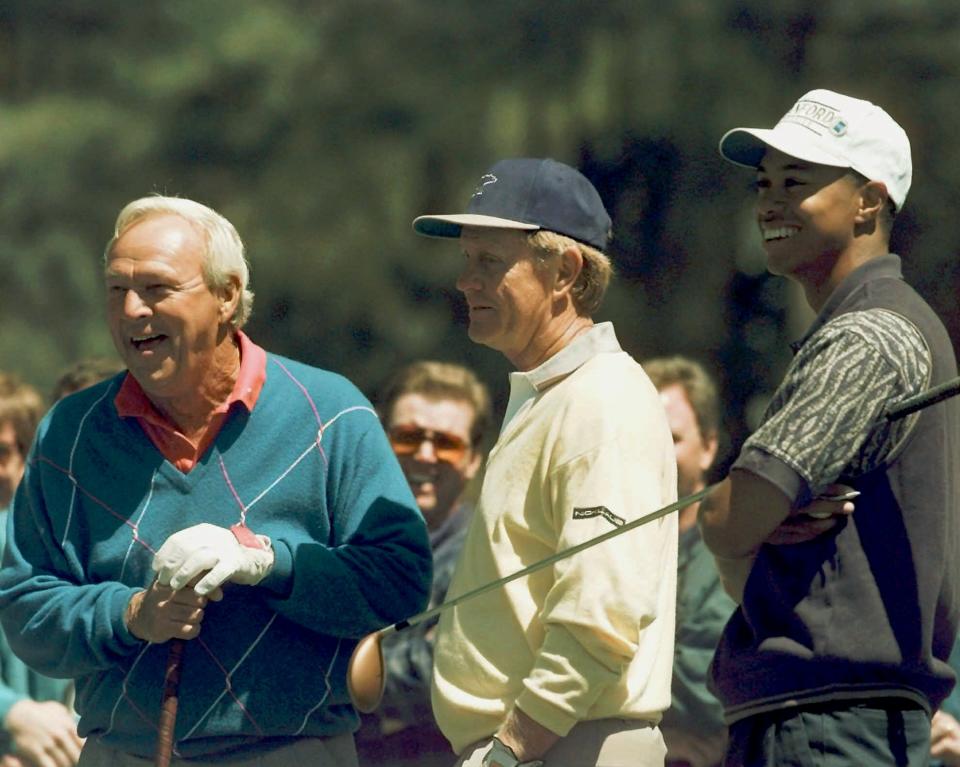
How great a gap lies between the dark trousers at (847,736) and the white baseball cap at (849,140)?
836mm

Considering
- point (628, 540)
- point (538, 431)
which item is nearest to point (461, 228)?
point (538, 431)

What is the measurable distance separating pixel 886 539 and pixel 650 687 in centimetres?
48

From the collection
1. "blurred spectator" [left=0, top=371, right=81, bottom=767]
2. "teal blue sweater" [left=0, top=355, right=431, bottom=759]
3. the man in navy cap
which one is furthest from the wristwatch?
"blurred spectator" [left=0, top=371, right=81, bottom=767]

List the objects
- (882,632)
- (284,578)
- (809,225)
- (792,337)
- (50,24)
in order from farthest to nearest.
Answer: (50,24), (792,337), (284,578), (809,225), (882,632)

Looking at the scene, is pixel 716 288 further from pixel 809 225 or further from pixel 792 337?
pixel 809 225

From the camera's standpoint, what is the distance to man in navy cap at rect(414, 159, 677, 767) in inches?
129

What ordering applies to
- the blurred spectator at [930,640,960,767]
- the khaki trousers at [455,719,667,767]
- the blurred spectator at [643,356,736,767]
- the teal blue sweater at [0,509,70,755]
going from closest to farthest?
the khaki trousers at [455,719,667,767] → the blurred spectator at [930,640,960,767] → the blurred spectator at [643,356,736,767] → the teal blue sweater at [0,509,70,755]

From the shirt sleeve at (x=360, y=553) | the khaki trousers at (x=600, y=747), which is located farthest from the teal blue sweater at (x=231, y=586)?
the khaki trousers at (x=600, y=747)

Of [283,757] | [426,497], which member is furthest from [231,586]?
[426,497]

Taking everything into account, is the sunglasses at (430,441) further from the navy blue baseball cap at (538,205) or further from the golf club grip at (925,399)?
the golf club grip at (925,399)

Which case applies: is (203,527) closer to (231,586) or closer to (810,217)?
(231,586)

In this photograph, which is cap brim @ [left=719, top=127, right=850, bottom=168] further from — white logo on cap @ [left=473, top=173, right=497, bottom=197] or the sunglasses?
the sunglasses

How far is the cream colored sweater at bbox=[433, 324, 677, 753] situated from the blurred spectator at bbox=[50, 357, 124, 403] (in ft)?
8.68

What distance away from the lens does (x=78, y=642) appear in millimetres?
3682
